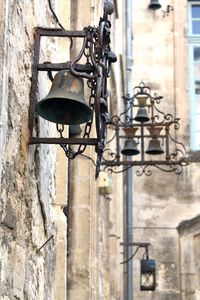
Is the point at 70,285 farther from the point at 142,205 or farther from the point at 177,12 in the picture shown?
the point at 177,12

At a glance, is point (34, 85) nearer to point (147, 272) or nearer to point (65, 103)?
point (65, 103)

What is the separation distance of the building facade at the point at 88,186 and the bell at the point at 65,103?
11 centimetres

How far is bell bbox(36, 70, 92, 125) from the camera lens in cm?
357

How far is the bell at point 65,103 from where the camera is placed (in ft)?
11.7

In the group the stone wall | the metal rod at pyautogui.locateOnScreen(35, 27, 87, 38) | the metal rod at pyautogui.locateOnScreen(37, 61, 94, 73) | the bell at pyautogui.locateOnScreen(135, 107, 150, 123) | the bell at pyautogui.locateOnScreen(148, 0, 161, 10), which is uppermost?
the bell at pyautogui.locateOnScreen(148, 0, 161, 10)

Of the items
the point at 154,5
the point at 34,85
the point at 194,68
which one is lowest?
the point at 34,85

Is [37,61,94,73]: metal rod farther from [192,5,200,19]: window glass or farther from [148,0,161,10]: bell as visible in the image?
[192,5,200,19]: window glass

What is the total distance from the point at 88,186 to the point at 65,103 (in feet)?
11.2

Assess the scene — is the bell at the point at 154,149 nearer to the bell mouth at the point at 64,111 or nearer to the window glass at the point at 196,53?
the window glass at the point at 196,53

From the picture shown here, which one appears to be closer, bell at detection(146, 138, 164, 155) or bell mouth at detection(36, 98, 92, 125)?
bell mouth at detection(36, 98, 92, 125)

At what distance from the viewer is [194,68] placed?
46.0ft

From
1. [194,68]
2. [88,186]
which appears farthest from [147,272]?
[88,186]

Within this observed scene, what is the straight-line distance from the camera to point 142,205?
13188mm

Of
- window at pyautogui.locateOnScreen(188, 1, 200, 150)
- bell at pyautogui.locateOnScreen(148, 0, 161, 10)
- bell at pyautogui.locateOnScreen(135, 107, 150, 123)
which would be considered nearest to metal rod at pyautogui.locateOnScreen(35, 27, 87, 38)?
bell at pyautogui.locateOnScreen(135, 107, 150, 123)
